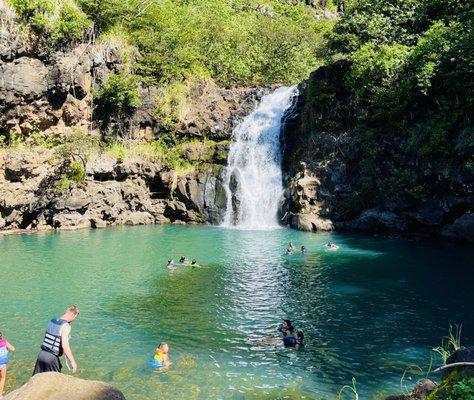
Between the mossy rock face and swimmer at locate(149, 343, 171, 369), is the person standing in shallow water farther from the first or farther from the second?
the mossy rock face

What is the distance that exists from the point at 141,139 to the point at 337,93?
1955 cm

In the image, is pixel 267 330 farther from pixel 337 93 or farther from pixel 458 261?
pixel 337 93

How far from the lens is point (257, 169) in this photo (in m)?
44.9

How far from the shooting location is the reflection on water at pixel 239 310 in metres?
13.3

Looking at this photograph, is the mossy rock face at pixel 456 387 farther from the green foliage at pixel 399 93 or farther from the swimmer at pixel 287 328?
the green foliage at pixel 399 93

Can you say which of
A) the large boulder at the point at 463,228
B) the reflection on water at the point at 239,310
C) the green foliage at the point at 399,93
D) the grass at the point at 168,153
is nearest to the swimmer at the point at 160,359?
the reflection on water at the point at 239,310

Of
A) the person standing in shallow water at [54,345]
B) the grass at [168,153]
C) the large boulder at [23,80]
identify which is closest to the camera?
the person standing in shallow water at [54,345]

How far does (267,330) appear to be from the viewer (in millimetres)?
16844

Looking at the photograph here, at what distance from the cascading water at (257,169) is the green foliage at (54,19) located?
17430 mm

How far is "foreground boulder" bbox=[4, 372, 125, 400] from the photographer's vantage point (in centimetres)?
694

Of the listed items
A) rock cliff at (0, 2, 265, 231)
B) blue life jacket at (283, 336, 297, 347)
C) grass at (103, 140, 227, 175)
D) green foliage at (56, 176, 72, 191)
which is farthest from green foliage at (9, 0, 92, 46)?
blue life jacket at (283, 336, 297, 347)

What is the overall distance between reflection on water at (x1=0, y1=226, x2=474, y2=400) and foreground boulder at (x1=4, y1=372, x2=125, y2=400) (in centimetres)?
542

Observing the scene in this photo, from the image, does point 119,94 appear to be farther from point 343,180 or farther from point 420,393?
point 420,393

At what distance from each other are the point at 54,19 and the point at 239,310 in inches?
1412
